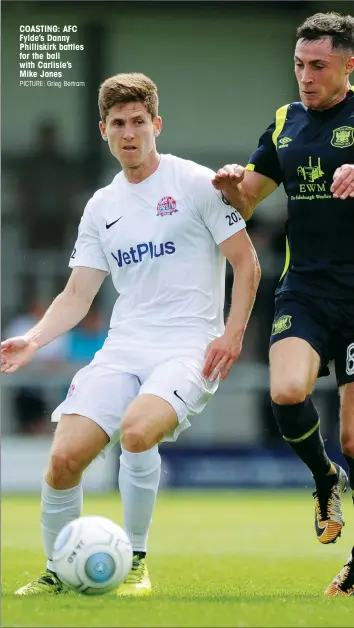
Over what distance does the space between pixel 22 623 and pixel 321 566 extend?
4.08m

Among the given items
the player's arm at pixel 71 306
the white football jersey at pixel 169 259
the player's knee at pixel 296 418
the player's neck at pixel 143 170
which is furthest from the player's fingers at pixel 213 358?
Result: the player's neck at pixel 143 170

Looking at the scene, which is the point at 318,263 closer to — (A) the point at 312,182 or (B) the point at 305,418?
(A) the point at 312,182

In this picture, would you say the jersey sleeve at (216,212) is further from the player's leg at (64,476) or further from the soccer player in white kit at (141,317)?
the player's leg at (64,476)

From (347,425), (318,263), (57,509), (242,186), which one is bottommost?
(57,509)

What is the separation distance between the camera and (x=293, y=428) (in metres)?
6.27

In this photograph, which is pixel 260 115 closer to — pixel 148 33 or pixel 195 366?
pixel 148 33

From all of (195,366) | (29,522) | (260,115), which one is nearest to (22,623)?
(195,366)

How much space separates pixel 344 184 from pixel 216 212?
73 cm

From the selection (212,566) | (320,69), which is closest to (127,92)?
(320,69)

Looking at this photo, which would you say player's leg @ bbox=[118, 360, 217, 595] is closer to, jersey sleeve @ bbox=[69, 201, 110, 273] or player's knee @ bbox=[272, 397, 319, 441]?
player's knee @ bbox=[272, 397, 319, 441]

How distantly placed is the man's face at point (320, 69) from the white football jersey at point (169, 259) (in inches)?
25.9

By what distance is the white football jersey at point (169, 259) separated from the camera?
6.19m

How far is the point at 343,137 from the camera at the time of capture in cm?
636

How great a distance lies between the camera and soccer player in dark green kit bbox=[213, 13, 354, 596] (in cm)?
619
